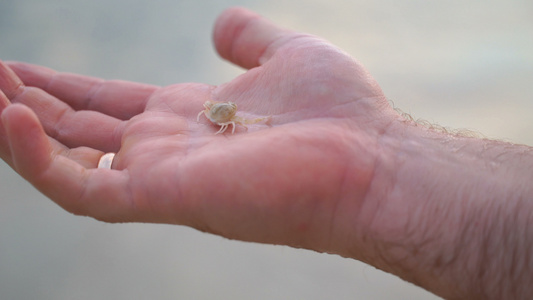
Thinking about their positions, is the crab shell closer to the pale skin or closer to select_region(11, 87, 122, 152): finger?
the pale skin

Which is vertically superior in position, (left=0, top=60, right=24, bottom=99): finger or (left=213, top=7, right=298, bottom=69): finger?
(left=213, top=7, right=298, bottom=69): finger

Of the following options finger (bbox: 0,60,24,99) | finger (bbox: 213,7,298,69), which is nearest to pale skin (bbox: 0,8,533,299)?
→ finger (bbox: 0,60,24,99)

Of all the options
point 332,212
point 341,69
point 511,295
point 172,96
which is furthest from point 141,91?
point 511,295

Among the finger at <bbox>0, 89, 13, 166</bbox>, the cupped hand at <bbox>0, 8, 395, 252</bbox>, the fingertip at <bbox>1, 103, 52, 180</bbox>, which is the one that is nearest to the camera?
the fingertip at <bbox>1, 103, 52, 180</bbox>

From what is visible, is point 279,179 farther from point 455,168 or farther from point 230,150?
point 455,168

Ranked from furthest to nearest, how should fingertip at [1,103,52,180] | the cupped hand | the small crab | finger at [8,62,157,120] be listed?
finger at [8,62,157,120]
the small crab
the cupped hand
fingertip at [1,103,52,180]

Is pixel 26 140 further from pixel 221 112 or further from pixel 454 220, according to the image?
pixel 454 220

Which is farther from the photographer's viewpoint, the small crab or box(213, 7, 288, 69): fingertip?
box(213, 7, 288, 69): fingertip
